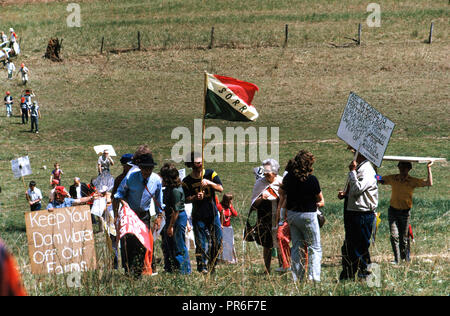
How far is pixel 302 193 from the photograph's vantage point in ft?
25.1

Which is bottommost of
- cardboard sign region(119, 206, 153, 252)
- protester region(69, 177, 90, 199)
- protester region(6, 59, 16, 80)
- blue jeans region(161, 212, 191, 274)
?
protester region(69, 177, 90, 199)

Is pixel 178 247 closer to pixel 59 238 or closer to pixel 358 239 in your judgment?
pixel 59 238

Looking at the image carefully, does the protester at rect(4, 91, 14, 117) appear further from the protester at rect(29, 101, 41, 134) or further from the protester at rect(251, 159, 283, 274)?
the protester at rect(251, 159, 283, 274)

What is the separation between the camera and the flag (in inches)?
357

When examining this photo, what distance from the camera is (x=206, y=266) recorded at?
28.1 ft

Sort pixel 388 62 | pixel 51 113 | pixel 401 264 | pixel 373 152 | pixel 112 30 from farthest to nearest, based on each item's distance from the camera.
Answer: pixel 112 30
pixel 388 62
pixel 51 113
pixel 401 264
pixel 373 152

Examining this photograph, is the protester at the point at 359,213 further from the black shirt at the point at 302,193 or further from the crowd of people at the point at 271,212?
the black shirt at the point at 302,193

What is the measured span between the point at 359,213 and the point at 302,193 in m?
0.87

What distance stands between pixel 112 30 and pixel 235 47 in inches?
379

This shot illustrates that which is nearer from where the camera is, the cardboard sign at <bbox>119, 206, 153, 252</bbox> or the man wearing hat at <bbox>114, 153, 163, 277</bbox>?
the cardboard sign at <bbox>119, 206, 153, 252</bbox>

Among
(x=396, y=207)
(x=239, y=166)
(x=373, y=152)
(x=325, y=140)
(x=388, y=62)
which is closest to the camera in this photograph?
(x=373, y=152)

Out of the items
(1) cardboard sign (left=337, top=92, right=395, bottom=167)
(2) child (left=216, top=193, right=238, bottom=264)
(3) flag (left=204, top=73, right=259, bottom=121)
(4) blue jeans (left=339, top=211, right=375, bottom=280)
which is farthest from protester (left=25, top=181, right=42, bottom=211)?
(4) blue jeans (left=339, top=211, right=375, bottom=280)
